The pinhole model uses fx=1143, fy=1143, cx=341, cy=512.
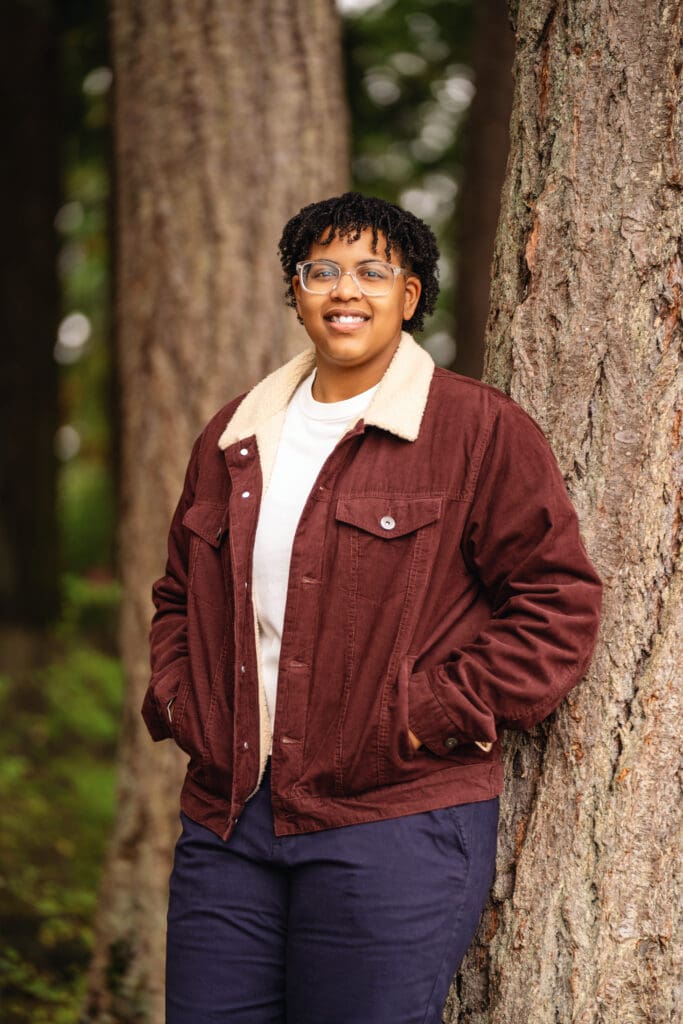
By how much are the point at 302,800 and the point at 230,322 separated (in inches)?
110

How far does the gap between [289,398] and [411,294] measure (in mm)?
406

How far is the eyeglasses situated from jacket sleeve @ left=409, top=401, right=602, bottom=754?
1.43ft

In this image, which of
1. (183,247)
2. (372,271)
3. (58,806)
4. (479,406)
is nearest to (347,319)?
(372,271)

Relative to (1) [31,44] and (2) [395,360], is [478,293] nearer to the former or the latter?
(1) [31,44]

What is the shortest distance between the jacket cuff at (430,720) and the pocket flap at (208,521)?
2.12ft

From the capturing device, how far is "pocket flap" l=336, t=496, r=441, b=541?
255 cm

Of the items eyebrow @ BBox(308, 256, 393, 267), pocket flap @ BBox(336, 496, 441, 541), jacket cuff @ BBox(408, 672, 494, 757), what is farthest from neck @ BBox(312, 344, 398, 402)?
jacket cuff @ BBox(408, 672, 494, 757)

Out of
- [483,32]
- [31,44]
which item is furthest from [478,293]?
[31,44]

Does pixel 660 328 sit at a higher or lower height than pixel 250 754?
higher

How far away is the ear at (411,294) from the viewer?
2844 mm

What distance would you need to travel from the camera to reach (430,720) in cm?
246

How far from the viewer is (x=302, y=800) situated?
2529 mm

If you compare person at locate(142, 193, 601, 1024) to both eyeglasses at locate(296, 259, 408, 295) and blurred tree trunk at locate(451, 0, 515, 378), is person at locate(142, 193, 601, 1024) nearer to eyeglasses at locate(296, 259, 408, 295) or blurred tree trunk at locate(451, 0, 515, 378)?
eyeglasses at locate(296, 259, 408, 295)

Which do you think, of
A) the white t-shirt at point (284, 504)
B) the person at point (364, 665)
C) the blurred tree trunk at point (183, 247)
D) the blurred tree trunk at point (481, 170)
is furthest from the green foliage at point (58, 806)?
the blurred tree trunk at point (481, 170)
